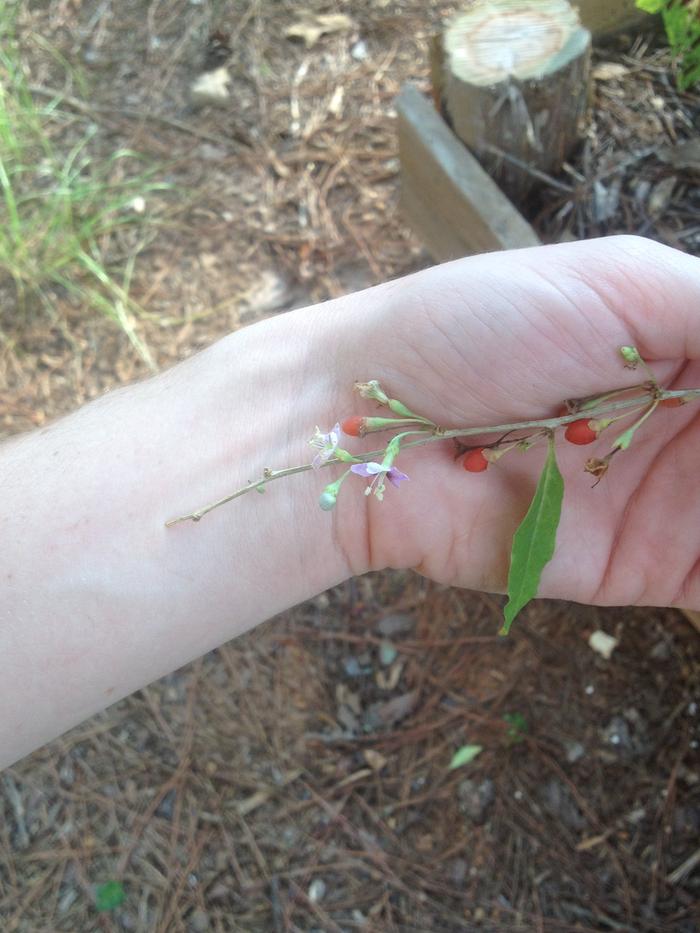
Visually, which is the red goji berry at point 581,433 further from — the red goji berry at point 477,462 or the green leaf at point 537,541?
the red goji berry at point 477,462

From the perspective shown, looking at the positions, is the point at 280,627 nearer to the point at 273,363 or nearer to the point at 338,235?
the point at 273,363

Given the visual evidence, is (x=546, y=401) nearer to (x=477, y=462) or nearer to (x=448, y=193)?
(x=477, y=462)

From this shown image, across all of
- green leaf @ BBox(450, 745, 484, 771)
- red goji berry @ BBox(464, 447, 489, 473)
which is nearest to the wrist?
red goji berry @ BBox(464, 447, 489, 473)

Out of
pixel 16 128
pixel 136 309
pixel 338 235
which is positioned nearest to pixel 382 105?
pixel 338 235

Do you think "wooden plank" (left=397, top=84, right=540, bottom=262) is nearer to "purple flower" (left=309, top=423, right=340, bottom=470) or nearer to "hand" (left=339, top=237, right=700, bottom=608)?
"hand" (left=339, top=237, right=700, bottom=608)

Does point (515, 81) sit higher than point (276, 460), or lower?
higher

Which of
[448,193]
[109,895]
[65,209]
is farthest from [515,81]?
[109,895]
